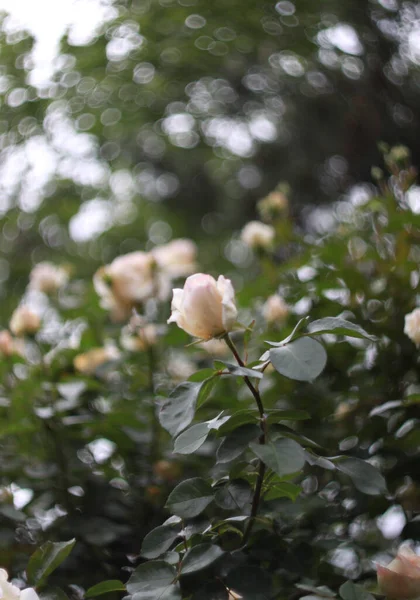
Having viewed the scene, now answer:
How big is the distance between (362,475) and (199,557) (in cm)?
13

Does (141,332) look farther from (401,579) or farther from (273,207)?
(401,579)

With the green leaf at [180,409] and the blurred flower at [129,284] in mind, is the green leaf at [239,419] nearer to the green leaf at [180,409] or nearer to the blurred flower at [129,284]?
the green leaf at [180,409]

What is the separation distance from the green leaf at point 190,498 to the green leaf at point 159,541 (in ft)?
0.13

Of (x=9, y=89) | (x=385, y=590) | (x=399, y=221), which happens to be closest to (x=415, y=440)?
(x=385, y=590)

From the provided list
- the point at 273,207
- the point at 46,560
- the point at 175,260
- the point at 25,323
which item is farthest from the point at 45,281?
the point at 46,560

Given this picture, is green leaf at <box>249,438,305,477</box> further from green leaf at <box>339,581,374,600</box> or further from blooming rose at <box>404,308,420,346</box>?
blooming rose at <box>404,308,420,346</box>

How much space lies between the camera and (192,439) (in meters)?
0.44

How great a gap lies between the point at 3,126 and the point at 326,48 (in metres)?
0.60

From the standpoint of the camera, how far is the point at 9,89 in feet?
3.59

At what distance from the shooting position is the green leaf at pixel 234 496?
0.45m

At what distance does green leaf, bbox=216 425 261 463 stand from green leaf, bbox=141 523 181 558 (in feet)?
0.29

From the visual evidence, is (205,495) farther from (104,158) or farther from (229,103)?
(104,158)

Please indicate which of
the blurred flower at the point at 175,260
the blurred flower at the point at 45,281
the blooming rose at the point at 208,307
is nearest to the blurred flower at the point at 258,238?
the blurred flower at the point at 175,260

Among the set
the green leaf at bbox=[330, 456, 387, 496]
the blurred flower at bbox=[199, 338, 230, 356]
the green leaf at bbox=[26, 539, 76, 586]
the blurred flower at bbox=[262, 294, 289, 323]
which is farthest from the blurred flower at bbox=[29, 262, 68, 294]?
the green leaf at bbox=[330, 456, 387, 496]
